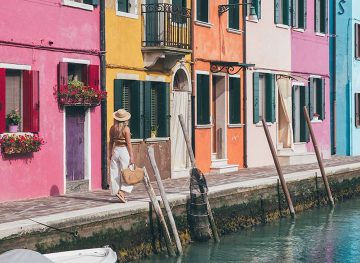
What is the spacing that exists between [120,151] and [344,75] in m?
19.8

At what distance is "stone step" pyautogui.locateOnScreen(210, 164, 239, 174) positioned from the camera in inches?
1023

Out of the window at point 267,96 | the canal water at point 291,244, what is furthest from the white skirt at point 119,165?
the window at point 267,96

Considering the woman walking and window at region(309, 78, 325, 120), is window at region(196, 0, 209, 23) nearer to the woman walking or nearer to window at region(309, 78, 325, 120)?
window at region(309, 78, 325, 120)

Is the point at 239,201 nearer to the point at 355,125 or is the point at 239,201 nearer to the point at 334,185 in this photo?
the point at 334,185

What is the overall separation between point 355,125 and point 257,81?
854 cm

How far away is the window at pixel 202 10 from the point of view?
83.5 feet

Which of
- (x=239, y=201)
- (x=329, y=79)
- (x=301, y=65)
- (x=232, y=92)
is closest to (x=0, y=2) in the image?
(x=239, y=201)

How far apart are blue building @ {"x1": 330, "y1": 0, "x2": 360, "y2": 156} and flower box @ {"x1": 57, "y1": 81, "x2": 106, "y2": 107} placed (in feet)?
55.0

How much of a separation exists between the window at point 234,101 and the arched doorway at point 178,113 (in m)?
2.81

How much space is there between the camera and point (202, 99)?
25.6 metres

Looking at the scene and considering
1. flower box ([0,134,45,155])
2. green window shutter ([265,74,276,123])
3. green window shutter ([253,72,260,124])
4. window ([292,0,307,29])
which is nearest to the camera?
flower box ([0,134,45,155])

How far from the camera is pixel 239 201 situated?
2033 cm

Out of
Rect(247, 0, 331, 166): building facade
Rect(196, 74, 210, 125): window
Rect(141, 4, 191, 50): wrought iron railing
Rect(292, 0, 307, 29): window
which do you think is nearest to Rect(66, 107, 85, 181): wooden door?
Rect(141, 4, 191, 50): wrought iron railing

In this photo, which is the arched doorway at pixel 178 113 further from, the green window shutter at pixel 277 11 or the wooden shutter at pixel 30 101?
the green window shutter at pixel 277 11
